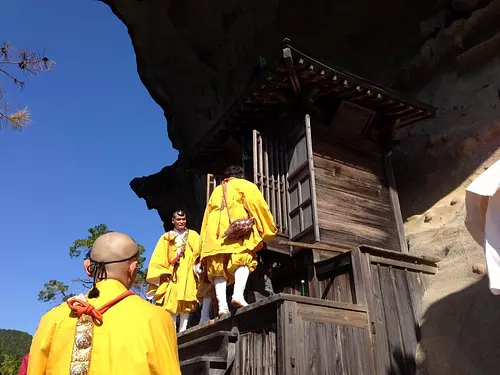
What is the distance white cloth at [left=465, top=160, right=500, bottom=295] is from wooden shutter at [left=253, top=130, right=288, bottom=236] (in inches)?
143

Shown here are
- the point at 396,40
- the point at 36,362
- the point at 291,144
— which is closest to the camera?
the point at 36,362

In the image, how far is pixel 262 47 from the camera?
13336mm

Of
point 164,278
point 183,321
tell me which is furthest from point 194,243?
point 183,321

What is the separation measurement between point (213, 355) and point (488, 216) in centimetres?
286

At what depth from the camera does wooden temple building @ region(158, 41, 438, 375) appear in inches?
165

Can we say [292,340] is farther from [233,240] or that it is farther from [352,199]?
[352,199]

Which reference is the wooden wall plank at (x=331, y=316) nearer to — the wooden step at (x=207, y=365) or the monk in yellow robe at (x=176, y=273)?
the wooden step at (x=207, y=365)

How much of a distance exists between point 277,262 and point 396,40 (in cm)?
745

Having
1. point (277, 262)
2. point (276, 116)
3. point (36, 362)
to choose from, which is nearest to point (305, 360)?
point (36, 362)

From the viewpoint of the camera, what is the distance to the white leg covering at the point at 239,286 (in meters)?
4.62

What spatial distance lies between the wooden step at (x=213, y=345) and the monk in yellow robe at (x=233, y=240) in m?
0.31

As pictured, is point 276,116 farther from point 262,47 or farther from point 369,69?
point 262,47

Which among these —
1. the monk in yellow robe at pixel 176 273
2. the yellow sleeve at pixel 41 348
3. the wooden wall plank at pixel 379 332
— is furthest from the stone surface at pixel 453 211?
the yellow sleeve at pixel 41 348

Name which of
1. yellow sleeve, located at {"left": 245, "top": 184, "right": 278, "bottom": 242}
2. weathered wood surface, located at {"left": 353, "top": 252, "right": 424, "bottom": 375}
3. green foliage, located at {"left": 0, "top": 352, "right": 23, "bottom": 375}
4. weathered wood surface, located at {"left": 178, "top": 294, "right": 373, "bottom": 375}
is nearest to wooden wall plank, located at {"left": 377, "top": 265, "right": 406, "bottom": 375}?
weathered wood surface, located at {"left": 353, "top": 252, "right": 424, "bottom": 375}
